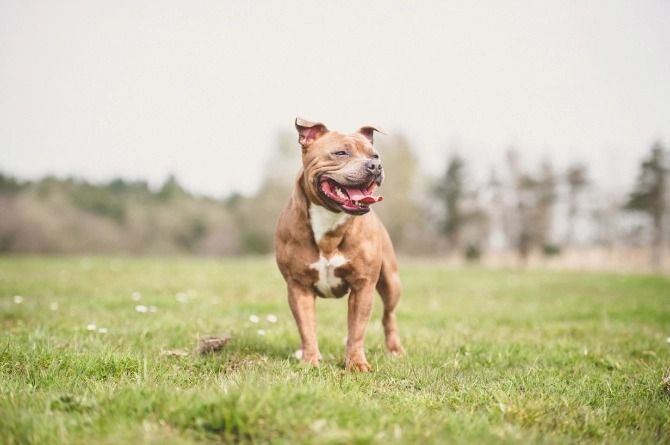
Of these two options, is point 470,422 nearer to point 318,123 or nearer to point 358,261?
point 358,261

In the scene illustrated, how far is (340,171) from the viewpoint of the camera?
3984mm

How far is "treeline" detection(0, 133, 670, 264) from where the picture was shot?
39.7 m

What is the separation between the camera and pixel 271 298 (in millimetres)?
8914

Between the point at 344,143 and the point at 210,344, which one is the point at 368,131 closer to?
the point at 344,143

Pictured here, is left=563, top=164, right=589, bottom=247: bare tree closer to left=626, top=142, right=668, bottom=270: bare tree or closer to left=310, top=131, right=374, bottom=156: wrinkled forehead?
left=626, top=142, right=668, bottom=270: bare tree

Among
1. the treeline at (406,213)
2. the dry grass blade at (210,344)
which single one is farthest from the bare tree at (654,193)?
the dry grass blade at (210,344)

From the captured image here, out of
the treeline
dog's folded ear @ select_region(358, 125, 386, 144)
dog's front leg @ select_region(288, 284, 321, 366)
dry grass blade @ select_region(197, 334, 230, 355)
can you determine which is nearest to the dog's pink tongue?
dog's folded ear @ select_region(358, 125, 386, 144)

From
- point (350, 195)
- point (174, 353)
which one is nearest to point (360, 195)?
point (350, 195)

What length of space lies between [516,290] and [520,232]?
32.5 m

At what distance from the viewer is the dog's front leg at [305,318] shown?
13.8 feet

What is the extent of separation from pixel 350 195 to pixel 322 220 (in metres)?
0.32

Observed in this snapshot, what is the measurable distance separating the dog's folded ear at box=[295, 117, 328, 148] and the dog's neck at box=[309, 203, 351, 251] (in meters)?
0.55

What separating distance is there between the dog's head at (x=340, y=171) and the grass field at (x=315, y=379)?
4.09 feet

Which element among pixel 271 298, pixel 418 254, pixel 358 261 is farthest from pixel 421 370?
pixel 418 254
